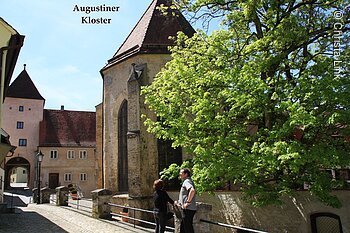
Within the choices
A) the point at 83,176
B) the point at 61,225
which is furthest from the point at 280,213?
the point at 83,176

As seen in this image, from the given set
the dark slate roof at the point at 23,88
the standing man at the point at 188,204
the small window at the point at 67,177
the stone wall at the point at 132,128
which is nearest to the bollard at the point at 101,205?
the stone wall at the point at 132,128

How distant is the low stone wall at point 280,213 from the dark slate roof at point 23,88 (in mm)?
35026

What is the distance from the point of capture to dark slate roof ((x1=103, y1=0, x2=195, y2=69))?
16438 millimetres

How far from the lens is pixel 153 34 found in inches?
683

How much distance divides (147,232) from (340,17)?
8.57m

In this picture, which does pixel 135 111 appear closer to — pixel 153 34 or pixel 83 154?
pixel 153 34

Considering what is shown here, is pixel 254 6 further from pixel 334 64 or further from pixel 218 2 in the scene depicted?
pixel 334 64

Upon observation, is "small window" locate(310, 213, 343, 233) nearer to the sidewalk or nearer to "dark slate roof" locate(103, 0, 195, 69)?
the sidewalk

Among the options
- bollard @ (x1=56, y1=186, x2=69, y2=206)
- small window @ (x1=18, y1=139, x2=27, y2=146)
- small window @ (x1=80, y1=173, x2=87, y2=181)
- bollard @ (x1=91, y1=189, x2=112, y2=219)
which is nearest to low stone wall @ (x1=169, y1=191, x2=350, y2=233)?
bollard @ (x1=91, y1=189, x2=112, y2=219)

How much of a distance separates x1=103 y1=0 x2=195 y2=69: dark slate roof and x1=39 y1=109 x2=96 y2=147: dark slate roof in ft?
78.4

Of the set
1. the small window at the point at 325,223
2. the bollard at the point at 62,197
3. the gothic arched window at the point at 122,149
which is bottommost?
the small window at the point at 325,223

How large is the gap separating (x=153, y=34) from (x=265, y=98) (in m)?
10.2

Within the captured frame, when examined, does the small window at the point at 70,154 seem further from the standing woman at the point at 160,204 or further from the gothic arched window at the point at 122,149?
the standing woman at the point at 160,204

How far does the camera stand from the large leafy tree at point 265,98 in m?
8.11
